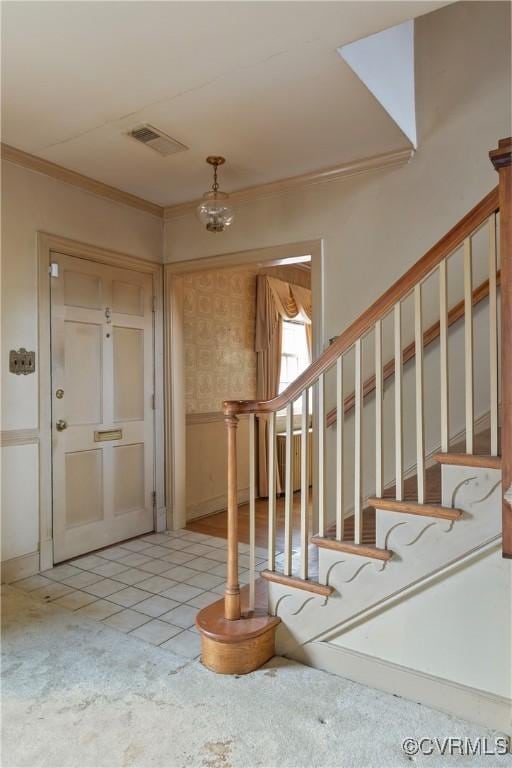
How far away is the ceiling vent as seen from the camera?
2829 mm

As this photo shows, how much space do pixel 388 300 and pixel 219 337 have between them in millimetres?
3332

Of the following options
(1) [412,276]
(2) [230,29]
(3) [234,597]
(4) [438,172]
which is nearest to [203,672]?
(3) [234,597]

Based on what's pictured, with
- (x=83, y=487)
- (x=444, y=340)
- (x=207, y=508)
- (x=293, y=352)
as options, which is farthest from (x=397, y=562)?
(x=293, y=352)

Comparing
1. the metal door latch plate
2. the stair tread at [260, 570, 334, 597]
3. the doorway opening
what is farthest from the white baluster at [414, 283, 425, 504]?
the metal door latch plate

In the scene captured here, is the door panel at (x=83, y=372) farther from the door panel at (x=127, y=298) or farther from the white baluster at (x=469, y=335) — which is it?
the white baluster at (x=469, y=335)

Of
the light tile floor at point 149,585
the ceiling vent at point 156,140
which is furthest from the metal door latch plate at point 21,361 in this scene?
the ceiling vent at point 156,140

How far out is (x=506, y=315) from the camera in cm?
160

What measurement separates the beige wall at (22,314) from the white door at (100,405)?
174mm

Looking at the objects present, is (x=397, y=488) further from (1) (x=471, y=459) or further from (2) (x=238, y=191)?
(2) (x=238, y=191)

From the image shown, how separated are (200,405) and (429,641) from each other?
3.25 m

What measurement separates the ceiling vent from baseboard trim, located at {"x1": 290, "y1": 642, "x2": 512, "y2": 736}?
2810 mm

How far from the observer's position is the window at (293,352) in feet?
20.2

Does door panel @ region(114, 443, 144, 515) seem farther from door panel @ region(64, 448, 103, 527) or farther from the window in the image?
the window

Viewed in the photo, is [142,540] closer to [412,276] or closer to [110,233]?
[110,233]
